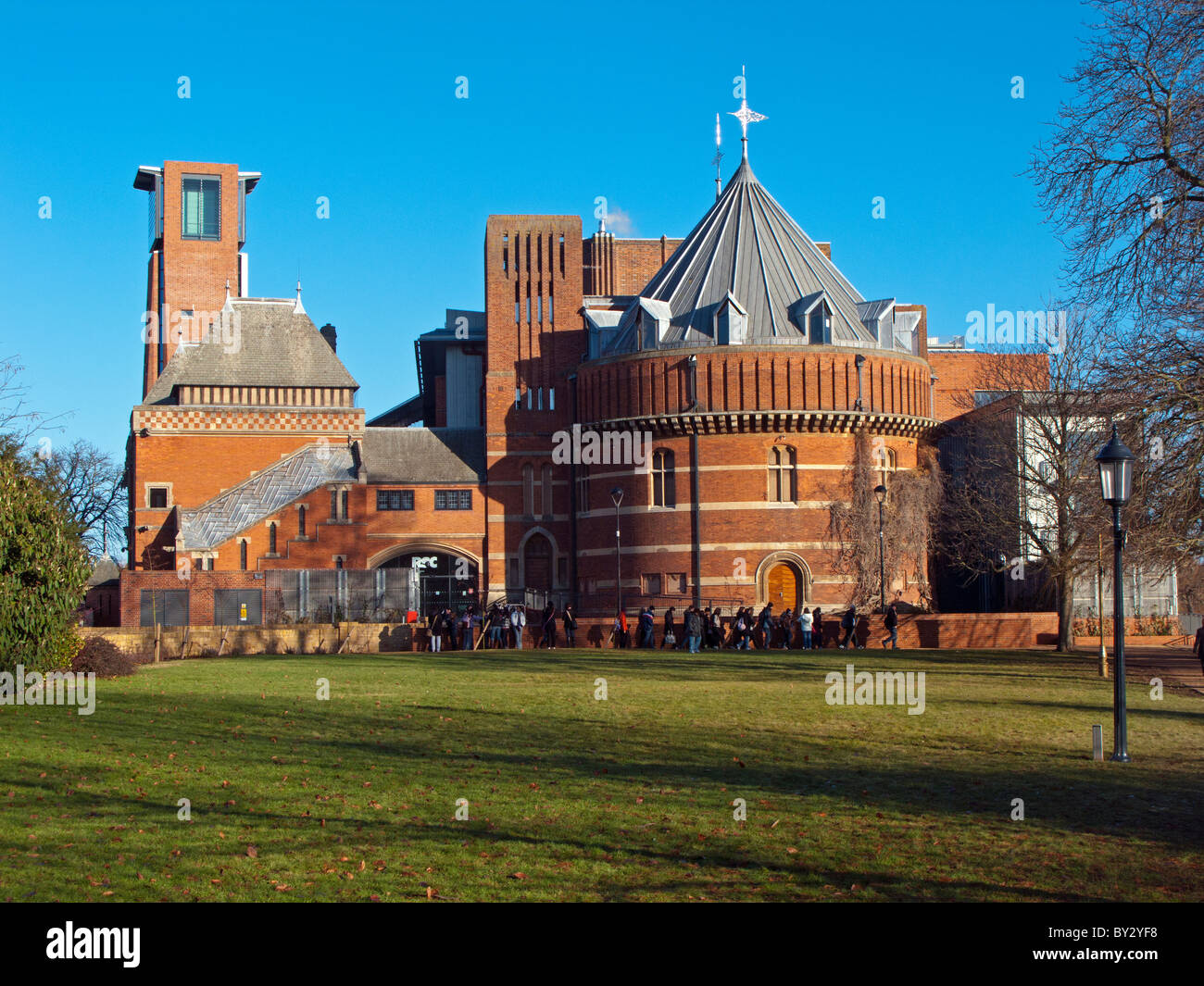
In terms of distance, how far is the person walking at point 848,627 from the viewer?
1588 inches

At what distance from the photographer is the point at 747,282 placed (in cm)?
5406

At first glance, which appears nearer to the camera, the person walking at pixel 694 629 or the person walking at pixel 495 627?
the person walking at pixel 694 629

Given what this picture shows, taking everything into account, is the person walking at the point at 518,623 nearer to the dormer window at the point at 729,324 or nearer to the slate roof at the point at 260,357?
the dormer window at the point at 729,324

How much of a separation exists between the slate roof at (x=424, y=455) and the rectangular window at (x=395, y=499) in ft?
1.81

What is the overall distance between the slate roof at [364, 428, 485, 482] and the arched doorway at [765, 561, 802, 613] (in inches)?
601

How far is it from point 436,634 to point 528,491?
684 inches

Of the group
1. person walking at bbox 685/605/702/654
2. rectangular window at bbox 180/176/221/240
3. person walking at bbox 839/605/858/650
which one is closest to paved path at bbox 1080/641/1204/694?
person walking at bbox 839/605/858/650

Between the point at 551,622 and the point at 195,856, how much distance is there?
31.5 metres

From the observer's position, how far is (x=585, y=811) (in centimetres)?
1224

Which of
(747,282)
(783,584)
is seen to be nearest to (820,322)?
(747,282)

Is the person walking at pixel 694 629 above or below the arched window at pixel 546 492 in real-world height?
below

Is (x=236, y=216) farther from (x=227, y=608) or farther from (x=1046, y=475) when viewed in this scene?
(x=1046, y=475)

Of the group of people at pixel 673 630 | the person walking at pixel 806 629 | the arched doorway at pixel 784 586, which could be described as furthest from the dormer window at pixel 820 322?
the person walking at pixel 806 629
